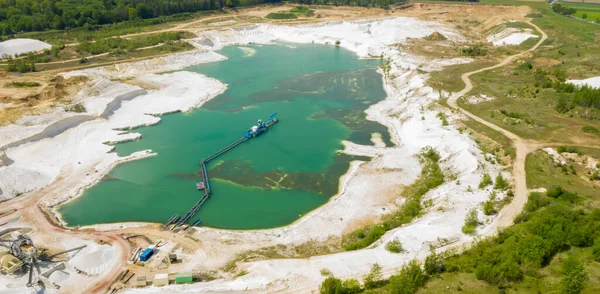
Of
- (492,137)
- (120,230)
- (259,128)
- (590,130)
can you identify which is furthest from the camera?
(259,128)

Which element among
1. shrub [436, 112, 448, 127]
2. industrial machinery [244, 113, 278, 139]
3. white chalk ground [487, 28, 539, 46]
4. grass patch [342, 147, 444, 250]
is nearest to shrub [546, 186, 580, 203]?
grass patch [342, 147, 444, 250]

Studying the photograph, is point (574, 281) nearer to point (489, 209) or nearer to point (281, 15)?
point (489, 209)

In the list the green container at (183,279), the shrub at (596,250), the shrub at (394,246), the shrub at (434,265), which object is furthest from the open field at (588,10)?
the green container at (183,279)

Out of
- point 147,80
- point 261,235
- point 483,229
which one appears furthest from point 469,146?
point 147,80

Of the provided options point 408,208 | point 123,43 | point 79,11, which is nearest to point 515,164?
point 408,208

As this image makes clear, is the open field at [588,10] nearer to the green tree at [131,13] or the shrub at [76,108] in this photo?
the shrub at [76,108]

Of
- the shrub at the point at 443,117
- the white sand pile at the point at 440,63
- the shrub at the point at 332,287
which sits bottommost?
the shrub at the point at 332,287

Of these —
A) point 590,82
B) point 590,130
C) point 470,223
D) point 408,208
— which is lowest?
point 408,208

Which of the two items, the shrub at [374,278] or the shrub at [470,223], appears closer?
the shrub at [374,278]
